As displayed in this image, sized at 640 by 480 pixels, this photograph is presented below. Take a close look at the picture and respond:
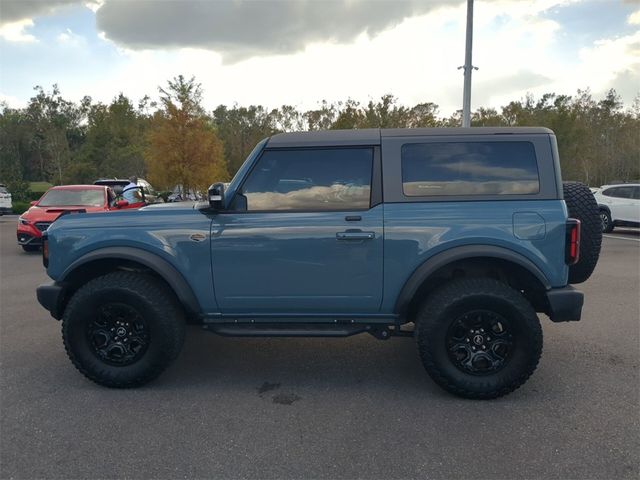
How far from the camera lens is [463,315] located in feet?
10.9

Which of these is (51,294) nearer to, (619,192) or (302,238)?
(302,238)

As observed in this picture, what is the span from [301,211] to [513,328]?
181 centimetres

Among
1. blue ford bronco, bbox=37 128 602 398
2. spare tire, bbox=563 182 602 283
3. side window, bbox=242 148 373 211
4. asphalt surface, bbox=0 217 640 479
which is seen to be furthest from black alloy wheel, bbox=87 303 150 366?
spare tire, bbox=563 182 602 283

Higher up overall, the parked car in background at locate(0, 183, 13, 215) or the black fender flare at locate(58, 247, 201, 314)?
the black fender flare at locate(58, 247, 201, 314)

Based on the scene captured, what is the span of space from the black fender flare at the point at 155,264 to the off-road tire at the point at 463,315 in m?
1.79

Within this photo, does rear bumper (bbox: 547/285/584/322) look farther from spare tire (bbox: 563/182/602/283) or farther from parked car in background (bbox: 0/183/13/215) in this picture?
parked car in background (bbox: 0/183/13/215)

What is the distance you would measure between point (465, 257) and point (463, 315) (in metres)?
0.43

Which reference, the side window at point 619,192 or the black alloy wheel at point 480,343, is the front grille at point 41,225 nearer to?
the black alloy wheel at point 480,343

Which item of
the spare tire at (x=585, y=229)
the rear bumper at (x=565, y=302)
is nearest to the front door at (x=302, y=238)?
the rear bumper at (x=565, y=302)

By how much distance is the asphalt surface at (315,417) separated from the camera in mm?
2631

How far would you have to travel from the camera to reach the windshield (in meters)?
10.4

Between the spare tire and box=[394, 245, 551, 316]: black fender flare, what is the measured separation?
669mm

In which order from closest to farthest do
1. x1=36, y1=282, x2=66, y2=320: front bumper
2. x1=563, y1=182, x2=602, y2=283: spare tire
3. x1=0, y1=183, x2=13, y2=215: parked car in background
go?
x1=36, y1=282, x2=66, y2=320: front bumper → x1=563, y1=182, x2=602, y2=283: spare tire → x1=0, y1=183, x2=13, y2=215: parked car in background

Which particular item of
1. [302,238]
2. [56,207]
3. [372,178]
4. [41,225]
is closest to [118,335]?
[302,238]
